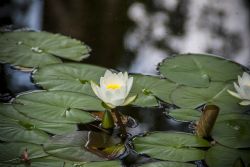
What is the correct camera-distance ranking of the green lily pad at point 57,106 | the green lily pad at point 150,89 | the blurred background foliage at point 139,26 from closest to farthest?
the green lily pad at point 57,106 → the green lily pad at point 150,89 → the blurred background foliage at point 139,26

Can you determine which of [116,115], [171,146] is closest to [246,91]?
[171,146]

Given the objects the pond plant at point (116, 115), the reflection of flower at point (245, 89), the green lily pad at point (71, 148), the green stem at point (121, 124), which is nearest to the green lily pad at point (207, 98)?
the pond plant at point (116, 115)

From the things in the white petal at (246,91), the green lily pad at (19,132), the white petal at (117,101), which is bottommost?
the green lily pad at (19,132)

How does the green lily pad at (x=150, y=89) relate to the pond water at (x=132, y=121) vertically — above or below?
above

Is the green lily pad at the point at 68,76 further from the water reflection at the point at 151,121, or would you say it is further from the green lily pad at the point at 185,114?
the green lily pad at the point at 185,114

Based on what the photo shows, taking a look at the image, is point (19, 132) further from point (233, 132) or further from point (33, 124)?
point (233, 132)

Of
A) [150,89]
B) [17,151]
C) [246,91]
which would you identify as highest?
[246,91]

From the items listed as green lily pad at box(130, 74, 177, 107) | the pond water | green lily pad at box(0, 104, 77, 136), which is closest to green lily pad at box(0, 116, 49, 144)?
green lily pad at box(0, 104, 77, 136)
